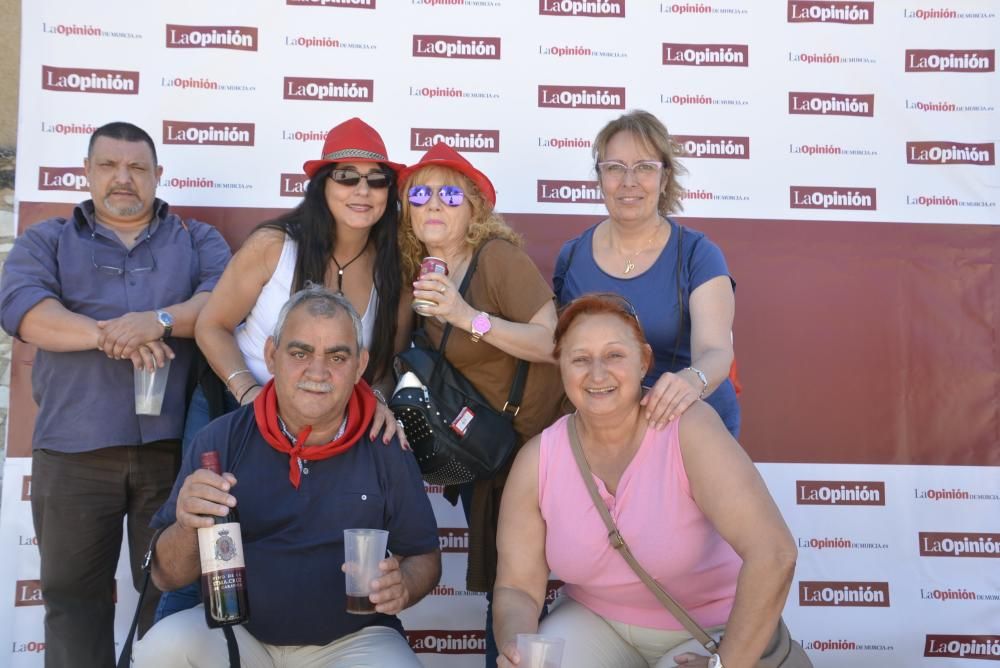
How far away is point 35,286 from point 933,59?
3.98 m

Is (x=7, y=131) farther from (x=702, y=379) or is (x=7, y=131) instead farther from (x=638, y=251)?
(x=702, y=379)

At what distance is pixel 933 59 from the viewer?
4.20m

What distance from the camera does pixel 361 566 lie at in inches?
90.3

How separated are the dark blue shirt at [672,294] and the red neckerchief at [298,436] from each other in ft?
3.23

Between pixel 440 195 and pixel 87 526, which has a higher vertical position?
pixel 440 195

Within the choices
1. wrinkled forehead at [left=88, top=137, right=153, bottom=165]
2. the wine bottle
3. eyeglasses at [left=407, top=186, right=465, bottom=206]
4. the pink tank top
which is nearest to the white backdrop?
wrinkled forehead at [left=88, top=137, right=153, bottom=165]

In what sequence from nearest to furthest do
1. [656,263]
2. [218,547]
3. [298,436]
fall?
[218,547]
[298,436]
[656,263]

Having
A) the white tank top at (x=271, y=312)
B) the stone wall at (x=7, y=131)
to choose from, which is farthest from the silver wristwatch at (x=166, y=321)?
the stone wall at (x=7, y=131)

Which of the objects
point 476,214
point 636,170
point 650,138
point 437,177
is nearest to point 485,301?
point 476,214

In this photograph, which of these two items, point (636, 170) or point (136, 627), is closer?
point (136, 627)

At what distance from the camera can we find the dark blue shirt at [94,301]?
10.9ft

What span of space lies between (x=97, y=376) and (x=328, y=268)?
1.01 meters

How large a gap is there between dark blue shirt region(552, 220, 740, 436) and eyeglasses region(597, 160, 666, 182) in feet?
0.72

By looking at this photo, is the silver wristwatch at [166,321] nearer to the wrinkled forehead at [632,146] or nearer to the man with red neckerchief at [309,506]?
the man with red neckerchief at [309,506]
